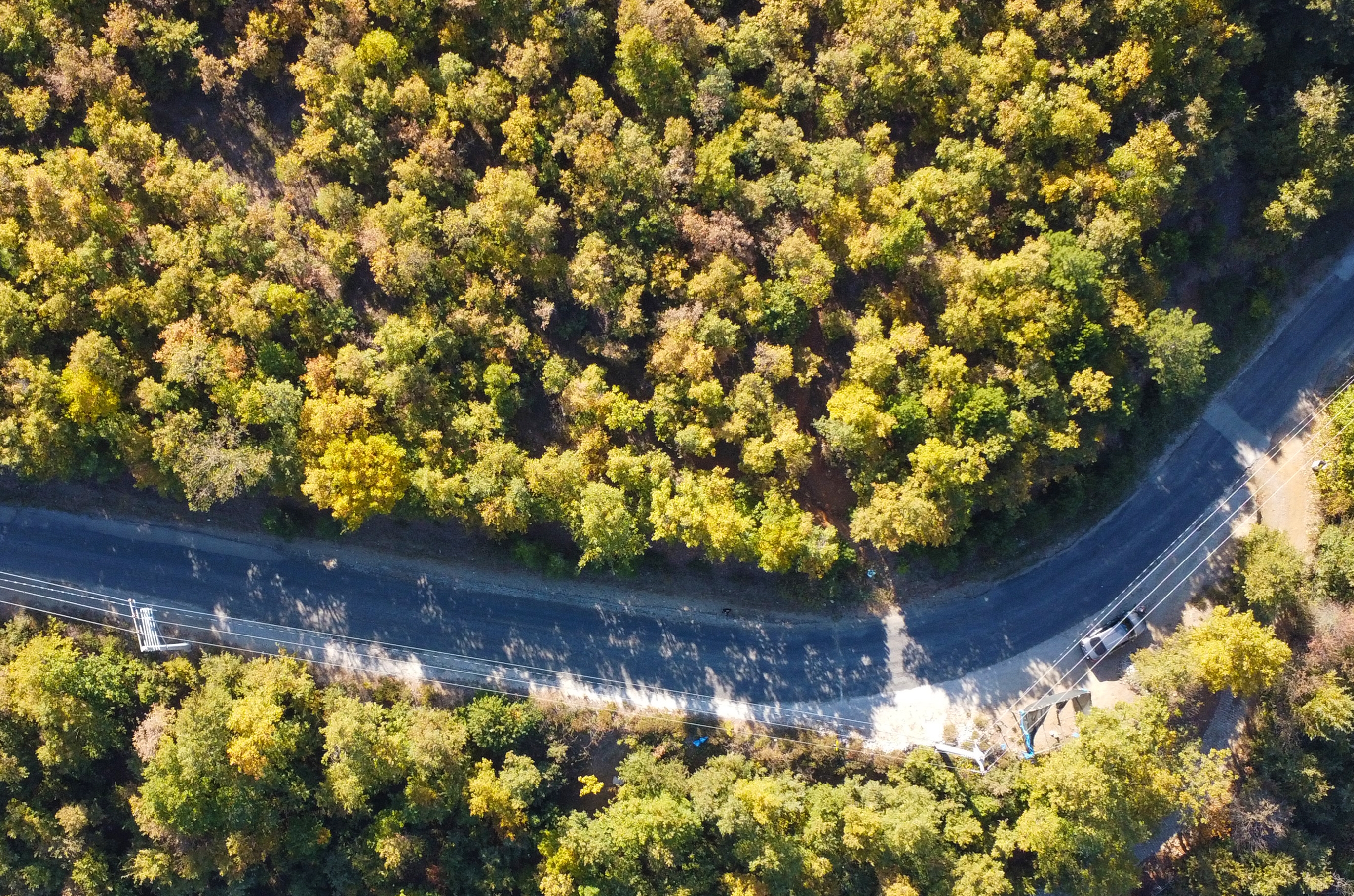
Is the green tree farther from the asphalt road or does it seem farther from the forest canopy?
the asphalt road

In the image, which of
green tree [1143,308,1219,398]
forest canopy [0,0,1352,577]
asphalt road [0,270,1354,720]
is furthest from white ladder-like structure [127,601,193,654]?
green tree [1143,308,1219,398]

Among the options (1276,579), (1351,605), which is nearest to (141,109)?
(1276,579)

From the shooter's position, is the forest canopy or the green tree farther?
the green tree

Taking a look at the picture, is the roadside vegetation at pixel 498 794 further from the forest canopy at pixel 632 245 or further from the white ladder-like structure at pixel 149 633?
the forest canopy at pixel 632 245

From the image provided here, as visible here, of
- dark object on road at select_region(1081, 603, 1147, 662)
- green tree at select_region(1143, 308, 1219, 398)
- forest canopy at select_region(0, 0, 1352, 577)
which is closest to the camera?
forest canopy at select_region(0, 0, 1352, 577)

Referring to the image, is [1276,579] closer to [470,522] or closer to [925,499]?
[925,499]

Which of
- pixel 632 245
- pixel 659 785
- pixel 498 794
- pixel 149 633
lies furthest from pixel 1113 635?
pixel 149 633

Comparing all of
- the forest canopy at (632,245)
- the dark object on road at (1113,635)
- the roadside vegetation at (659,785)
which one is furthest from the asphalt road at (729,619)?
the forest canopy at (632,245)
